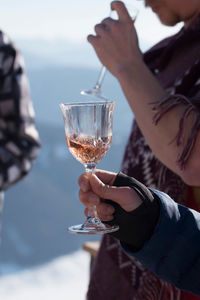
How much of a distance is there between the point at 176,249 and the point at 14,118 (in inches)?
41.6

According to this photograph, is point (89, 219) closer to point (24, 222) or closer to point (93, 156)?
point (93, 156)

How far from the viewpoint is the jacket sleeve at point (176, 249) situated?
30.2 inches

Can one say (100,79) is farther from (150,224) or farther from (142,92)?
(150,224)

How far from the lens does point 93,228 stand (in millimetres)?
818

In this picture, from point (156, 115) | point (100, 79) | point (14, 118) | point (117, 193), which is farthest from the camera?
point (14, 118)

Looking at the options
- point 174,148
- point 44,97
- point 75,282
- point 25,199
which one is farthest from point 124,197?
point 25,199

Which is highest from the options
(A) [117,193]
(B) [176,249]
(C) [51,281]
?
(A) [117,193]

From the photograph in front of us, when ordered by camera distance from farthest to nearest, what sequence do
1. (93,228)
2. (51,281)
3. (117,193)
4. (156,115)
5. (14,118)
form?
1. (51,281)
2. (14,118)
3. (156,115)
4. (93,228)
5. (117,193)

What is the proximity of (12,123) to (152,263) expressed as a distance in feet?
3.43

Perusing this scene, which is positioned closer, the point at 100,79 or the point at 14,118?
the point at 100,79

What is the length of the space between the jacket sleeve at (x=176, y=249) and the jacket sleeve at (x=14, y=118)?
38.4 inches

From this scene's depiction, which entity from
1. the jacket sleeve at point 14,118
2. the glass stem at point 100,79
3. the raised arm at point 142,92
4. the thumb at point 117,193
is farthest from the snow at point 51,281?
the thumb at point 117,193

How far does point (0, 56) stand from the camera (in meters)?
1.72

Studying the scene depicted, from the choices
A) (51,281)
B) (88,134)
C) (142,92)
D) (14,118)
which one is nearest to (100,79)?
(14,118)
